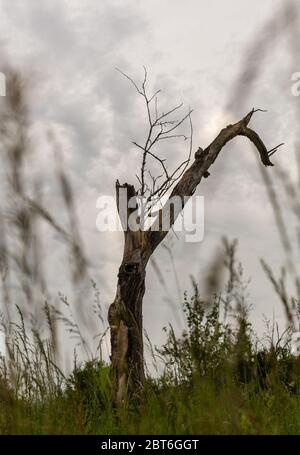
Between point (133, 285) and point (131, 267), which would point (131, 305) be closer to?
point (133, 285)

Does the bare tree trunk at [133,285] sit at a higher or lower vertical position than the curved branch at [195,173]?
lower

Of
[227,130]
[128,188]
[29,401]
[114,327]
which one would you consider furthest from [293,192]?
[227,130]

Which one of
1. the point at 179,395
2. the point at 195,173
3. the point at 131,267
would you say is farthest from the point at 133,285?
the point at 179,395

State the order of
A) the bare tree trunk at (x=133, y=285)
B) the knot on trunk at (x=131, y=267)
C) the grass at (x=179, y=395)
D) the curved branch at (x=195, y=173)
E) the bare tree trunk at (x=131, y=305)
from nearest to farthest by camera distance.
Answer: the grass at (x=179, y=395)
the bare tree trunk at (x=133, y=285)
the bare tree trunk at (x=131, y=305)
the knot on trunk at (x=131, y=267)
the curved branch at (x=195, y=173)

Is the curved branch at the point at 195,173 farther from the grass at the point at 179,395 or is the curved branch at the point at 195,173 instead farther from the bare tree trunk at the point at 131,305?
the grass at the point at 179,395

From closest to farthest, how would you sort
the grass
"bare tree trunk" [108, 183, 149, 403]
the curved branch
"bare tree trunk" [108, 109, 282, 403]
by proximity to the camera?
the grass
"bare tree trunk" [108, 109, 282, 403]
"bare tree trunk" [108, 183, 149, 403]
the curved branch

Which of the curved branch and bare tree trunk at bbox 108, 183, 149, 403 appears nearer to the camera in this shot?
bare tree trunk at bbox 108, 183, 149, 403

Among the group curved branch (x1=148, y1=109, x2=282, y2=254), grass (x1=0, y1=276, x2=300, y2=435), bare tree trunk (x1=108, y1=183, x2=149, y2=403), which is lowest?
grass (x1=0, y1=276, x2=300, y2=435)

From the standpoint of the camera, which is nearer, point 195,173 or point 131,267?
point 131,267

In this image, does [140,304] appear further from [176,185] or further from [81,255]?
[81,255]

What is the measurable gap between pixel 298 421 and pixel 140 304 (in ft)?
11.0

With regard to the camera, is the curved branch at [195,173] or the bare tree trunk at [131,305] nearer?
the bare tree trunk at [131,305]

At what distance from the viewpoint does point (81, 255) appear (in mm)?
3711

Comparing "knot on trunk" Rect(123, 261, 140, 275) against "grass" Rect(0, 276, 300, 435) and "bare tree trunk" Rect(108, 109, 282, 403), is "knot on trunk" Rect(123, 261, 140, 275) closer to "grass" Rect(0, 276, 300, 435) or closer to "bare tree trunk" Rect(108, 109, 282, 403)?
"bare tree trunk" Rect(108, 109, 282, 403)
